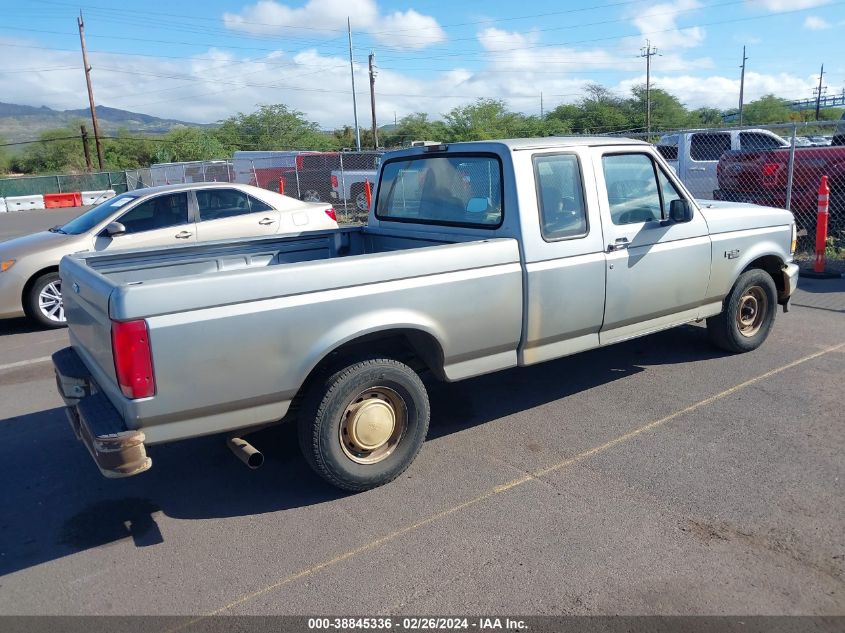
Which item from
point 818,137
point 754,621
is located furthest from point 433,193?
point 818,137

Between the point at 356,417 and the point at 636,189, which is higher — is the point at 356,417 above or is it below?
below

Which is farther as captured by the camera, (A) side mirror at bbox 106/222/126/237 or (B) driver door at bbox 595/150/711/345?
(A) side mirror at bbox 106/222/126/237

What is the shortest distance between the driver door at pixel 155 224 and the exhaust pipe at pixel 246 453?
507 cm

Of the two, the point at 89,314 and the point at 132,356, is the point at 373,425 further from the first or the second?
the point at 89,314

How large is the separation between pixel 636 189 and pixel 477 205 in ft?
4.22

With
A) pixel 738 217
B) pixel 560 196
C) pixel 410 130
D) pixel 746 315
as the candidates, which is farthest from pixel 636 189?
pixel 410 130

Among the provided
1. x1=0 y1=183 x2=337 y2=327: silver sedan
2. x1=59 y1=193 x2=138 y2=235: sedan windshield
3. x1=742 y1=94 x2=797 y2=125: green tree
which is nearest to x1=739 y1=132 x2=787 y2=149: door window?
x1=0 y1=183 x2=337 y2=327: silver sedan

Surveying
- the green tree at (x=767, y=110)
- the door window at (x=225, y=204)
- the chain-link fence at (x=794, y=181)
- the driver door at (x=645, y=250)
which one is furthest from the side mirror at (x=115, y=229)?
the green tree at (x=767, y=110)

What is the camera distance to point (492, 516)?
3.76 metres

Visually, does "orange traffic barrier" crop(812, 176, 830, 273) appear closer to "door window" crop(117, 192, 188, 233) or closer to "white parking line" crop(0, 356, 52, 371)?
"door window" crop(117, 192, 188, 233)

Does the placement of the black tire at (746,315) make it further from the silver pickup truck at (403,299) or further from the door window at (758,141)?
the door window at (758,141)

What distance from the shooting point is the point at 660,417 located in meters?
4.96

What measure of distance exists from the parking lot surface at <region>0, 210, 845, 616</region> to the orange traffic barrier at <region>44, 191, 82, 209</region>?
104ft

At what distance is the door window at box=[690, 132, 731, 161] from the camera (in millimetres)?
15633
